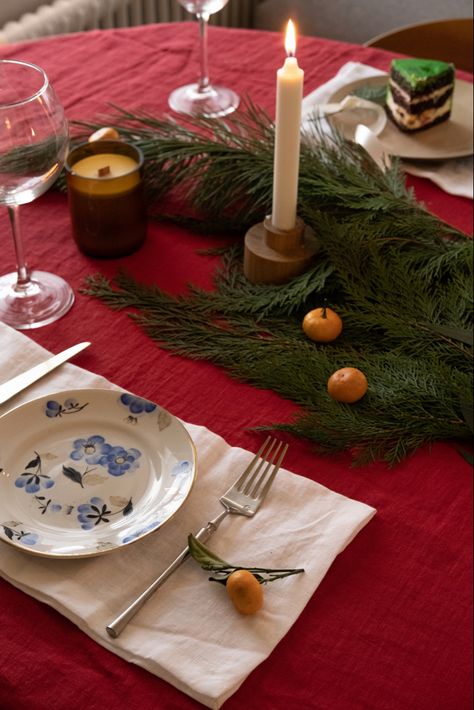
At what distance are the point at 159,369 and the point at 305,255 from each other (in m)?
0.21

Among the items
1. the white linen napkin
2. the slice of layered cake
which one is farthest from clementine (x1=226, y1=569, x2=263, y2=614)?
the slice of layered cake

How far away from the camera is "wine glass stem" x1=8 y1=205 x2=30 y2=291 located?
3.11ft

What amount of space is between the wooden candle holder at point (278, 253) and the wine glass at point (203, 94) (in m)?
0.39

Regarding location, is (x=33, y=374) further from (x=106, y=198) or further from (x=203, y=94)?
(x=203, y=94)

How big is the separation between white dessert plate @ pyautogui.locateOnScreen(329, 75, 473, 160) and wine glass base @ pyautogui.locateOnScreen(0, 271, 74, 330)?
46cm

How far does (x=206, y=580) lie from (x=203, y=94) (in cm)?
89

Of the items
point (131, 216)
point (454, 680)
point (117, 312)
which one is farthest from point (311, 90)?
point (454, 680)

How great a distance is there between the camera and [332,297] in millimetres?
1000

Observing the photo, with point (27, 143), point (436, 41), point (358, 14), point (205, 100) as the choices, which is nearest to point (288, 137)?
point (27, 143)

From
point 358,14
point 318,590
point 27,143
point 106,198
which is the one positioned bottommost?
point 358,14

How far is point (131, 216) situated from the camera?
1.05 m

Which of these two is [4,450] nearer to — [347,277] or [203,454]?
[203,454]

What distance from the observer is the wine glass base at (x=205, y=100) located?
4.46 ft

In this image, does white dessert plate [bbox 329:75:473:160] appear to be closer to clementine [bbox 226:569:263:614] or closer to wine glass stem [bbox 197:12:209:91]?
wine glass stem [bbox 197:12:209:91]
